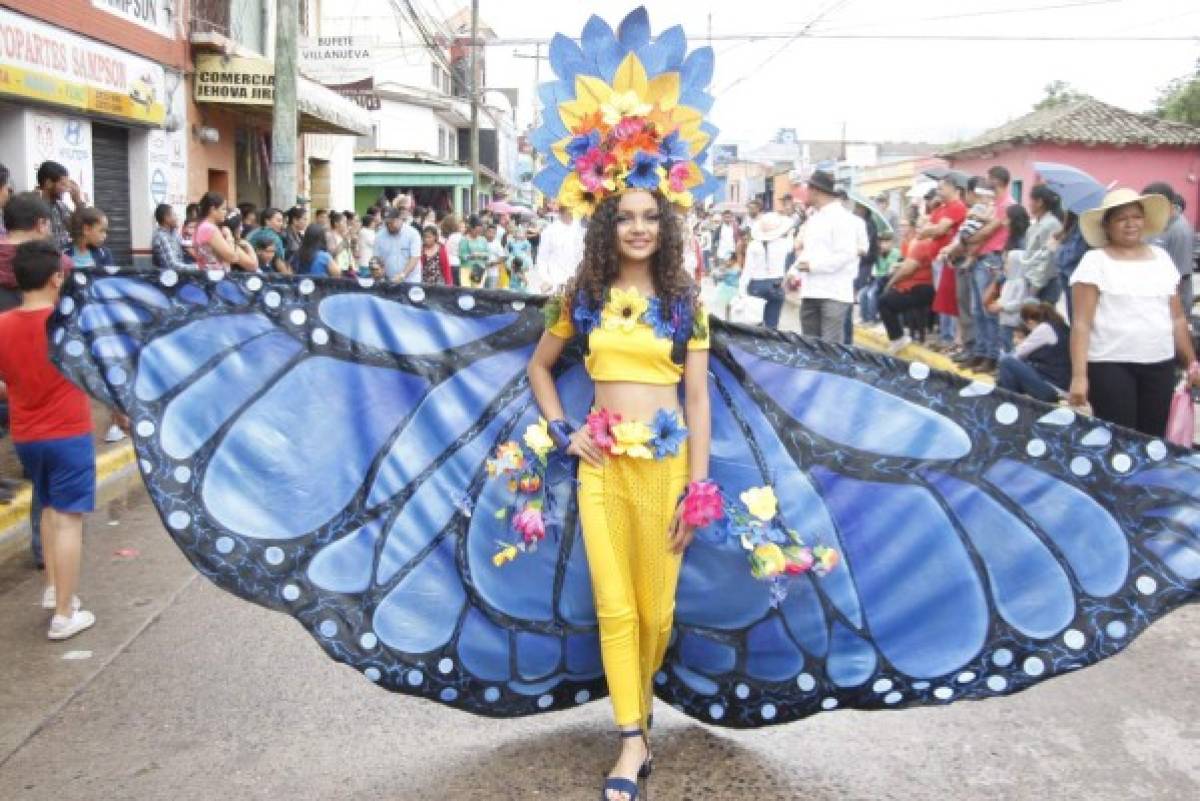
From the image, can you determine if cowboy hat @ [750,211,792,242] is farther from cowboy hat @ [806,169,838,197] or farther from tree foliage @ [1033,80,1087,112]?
tree foliage @ [1033,80,1087,112]

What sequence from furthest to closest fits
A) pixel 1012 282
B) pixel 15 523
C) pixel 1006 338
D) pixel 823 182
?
pixel 1006 338 → pixel 1012 282 → pixel 823 182 → pixel 15 523

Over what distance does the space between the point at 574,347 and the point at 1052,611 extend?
169cm

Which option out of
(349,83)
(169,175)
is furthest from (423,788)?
(349,83)

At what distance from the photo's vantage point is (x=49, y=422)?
4977 millimetres

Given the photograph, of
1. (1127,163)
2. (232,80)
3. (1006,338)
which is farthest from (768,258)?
(1127,163)

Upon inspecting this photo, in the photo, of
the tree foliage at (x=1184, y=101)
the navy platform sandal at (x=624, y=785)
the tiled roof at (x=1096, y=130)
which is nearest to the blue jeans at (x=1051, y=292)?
the navy platform sandal at (x=624, y=785)

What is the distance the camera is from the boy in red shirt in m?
4.91

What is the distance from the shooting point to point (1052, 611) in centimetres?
→ 364

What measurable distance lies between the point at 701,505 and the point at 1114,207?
9.12ft

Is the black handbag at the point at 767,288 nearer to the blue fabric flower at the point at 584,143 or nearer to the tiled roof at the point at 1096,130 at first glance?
the blue fabric flower at the point at 584,143

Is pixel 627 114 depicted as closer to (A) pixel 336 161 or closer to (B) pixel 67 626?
(B) pixel 67 626

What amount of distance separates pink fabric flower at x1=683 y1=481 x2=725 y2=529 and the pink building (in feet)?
104

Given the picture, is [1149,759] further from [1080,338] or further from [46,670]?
[46,670]

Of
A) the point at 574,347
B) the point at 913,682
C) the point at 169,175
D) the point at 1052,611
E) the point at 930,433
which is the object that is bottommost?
the point at 913,682
